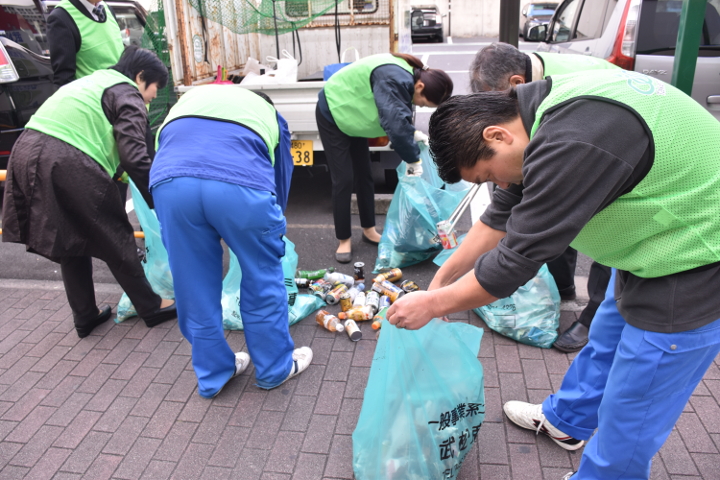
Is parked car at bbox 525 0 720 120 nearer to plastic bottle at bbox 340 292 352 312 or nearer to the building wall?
plastic bottle at bbox 340 292 352 312

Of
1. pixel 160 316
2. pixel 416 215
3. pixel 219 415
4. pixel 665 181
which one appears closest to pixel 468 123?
pixel 665 181

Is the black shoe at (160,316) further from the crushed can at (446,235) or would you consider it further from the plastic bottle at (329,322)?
the crushed can at (446,235)

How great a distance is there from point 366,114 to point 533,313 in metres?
1.67

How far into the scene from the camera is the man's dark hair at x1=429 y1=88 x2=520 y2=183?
1376 millimetres

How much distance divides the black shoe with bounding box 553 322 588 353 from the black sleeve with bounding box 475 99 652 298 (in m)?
1.68

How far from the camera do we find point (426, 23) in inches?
748

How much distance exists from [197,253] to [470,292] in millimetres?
1259

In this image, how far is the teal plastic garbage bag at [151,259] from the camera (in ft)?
10.0

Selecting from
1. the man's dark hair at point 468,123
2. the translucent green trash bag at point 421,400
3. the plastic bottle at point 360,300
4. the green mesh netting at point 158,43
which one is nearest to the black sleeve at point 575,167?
the man's dark hair at point 468,123

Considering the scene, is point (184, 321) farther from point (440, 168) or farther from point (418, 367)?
point (440, 168)

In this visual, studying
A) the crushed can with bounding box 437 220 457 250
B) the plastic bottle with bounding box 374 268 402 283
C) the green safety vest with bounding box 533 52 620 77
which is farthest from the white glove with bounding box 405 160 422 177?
the green safety vest with bounding box 533 52 620 77

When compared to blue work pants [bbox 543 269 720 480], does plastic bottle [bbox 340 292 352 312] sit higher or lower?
lower

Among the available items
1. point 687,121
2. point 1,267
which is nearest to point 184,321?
point 687,121

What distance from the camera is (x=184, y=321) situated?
7.94 feet
